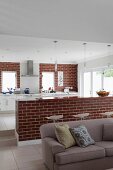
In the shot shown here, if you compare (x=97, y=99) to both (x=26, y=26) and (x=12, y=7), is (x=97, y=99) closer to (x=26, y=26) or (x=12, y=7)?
(x=26, y=26)

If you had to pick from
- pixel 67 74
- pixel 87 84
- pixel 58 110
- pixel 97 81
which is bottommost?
pixel 58 110

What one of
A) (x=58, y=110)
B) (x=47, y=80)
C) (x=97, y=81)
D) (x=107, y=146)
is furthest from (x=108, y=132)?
(x=47, y=80)

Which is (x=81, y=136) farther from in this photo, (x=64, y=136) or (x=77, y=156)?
(x=77, y=156)

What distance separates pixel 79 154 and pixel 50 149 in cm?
47

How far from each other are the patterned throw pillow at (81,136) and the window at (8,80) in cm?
582

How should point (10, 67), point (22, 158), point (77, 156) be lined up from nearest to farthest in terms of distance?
point (77, 156) < point (22, 158) < point (10, 67)

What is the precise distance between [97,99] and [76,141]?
240 centimetres

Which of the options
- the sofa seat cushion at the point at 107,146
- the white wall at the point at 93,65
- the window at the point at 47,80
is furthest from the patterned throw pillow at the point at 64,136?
the window at the point at 47,80

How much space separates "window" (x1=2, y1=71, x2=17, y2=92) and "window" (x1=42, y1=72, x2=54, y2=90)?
136cm

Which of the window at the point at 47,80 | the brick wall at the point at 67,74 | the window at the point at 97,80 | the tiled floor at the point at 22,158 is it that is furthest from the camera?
the brick wall at the point at 67,74

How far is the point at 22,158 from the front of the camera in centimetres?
392

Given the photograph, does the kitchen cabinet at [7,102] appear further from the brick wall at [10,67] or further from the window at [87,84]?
the window at [87,84]

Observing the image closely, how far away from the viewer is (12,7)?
11.9 ft

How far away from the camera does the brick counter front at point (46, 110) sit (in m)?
4.79
